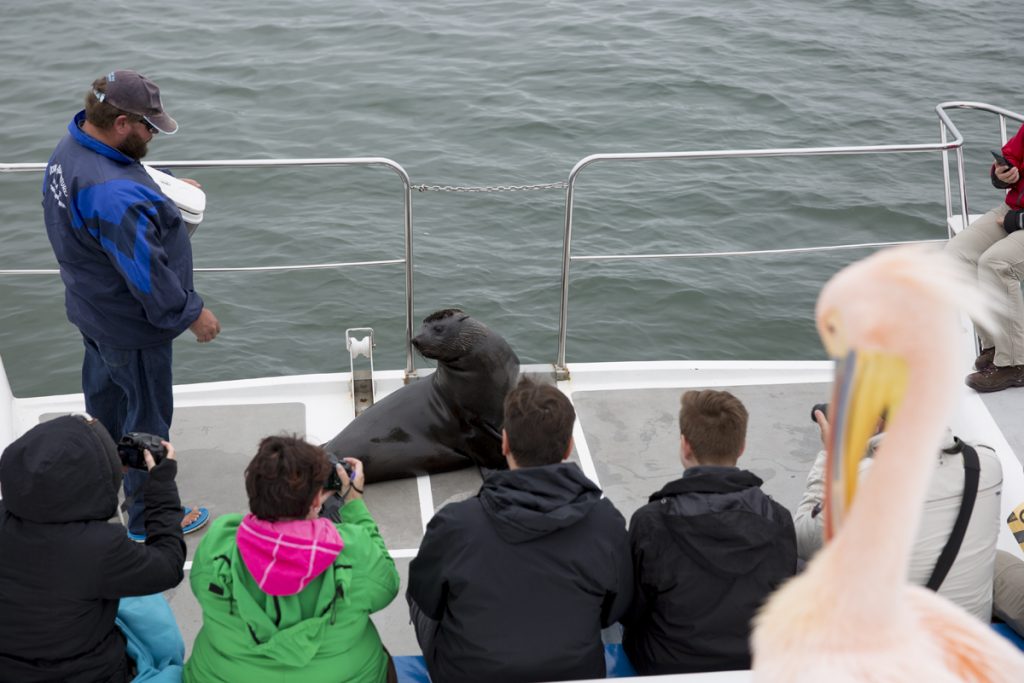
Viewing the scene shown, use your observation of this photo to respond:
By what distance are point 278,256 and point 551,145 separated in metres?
3.42

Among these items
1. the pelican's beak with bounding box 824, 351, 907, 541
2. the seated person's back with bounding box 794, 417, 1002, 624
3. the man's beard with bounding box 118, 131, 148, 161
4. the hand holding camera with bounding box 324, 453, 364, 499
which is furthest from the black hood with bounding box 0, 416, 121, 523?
the seated person's back with bounding box 794, 417, 1002, 624

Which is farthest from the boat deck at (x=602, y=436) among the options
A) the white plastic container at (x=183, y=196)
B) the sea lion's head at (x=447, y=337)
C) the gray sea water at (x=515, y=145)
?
the gray sea water at (x=515, y=145)

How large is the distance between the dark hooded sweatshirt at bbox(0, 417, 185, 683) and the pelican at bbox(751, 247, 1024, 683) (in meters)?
1.76

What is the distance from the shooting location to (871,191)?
10023 mm

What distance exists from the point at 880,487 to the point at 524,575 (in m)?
1.34

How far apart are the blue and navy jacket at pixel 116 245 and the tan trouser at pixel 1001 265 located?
3.34 m

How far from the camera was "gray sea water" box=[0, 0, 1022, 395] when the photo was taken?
8.26 meters

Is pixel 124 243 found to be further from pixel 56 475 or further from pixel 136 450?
pixel 56 475

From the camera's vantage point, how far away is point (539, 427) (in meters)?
2.92

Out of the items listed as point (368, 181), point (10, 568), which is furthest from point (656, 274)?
point (10, 568)

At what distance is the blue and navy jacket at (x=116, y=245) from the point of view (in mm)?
3514

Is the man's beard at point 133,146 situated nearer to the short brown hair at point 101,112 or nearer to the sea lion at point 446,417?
the short brown hair at point 101,112

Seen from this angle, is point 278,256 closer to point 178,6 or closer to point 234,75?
point 234,75

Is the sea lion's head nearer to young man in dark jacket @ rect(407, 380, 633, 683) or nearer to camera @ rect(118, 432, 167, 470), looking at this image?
camera @ rect(118, 432, 167, 470)
